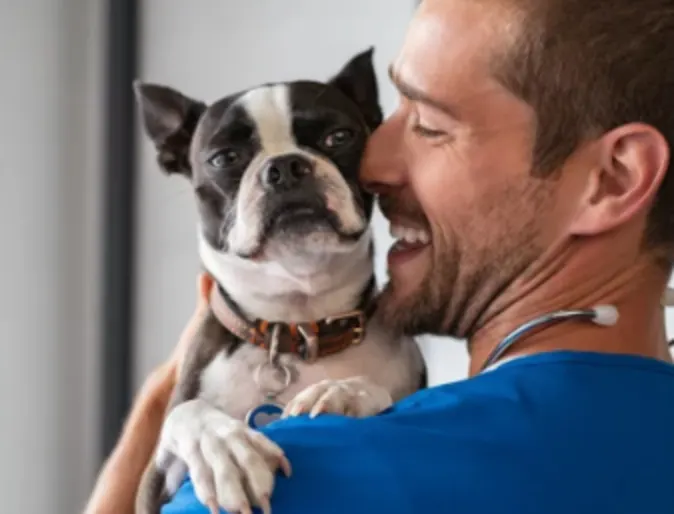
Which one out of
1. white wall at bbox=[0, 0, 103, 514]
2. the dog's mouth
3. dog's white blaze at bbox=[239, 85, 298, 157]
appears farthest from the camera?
white wall at bbox=[0, 0, 103, 514]

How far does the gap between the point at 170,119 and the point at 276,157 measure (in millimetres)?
324

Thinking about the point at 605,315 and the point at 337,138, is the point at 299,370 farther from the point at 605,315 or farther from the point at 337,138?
the point at 605,315

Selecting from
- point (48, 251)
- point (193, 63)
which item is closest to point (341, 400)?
point (48, 251)

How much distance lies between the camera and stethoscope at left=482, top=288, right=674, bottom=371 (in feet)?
3.78

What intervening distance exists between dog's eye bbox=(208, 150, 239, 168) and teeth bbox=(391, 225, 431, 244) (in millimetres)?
370

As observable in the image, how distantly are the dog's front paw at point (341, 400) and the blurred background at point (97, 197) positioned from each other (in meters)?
1.17

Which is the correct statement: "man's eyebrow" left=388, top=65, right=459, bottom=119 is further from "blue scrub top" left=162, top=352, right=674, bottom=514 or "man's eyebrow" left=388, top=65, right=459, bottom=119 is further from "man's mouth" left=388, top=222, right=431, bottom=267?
"blue scrub top" left=162, top=352, right=674, bottom=514

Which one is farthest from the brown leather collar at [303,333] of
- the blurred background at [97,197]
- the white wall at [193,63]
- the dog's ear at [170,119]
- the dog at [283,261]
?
the white wall at [193,63]

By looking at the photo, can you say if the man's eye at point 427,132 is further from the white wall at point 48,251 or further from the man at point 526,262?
the white wall at point 48,251

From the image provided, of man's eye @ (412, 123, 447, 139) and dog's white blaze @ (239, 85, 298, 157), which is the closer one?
man's eye @ (412, 123, 447, 139)

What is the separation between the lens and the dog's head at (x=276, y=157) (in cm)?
150

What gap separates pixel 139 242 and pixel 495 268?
6.27ft

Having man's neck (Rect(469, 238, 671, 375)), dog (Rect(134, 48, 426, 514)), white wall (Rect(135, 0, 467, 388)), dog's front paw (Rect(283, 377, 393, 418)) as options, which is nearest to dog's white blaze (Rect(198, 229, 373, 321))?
dog (Rect(134, 48, 426, 514))

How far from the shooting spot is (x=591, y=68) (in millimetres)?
1149
